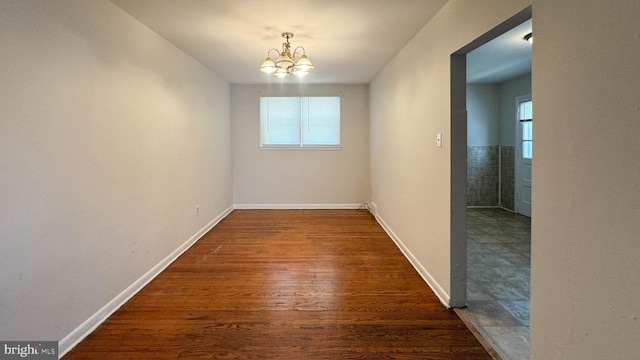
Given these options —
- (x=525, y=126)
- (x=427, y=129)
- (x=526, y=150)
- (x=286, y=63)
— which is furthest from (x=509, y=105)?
(x=286, y=63)

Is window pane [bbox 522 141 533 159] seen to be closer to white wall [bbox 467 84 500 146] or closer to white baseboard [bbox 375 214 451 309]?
white wall [bbox 467 84 500 146]

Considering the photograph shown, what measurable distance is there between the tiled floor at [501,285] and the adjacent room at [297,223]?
1.6 inches

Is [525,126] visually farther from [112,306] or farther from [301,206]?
[112,306]

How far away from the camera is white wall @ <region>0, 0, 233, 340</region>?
67.3 inches

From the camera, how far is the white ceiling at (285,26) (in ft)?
8.59

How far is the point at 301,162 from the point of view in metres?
6.46

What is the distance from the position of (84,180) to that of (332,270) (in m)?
2.17

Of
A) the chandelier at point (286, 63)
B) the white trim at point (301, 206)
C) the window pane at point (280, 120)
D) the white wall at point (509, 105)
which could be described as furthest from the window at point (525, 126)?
the chandelier at point (286, 63)

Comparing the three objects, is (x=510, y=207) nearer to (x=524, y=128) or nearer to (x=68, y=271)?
(x=524, y=128)

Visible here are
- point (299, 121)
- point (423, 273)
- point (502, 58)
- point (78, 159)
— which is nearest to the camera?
point (78, 159)

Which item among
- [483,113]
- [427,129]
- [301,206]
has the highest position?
[483,113]

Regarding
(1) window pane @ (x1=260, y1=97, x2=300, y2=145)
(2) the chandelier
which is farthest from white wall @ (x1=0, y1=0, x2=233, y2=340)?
(1) window pane @ (x1=260, y1=97, x2=300, y2=145)

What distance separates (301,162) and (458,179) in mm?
4208

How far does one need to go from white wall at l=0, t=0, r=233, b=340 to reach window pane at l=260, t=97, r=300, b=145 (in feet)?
9.09
